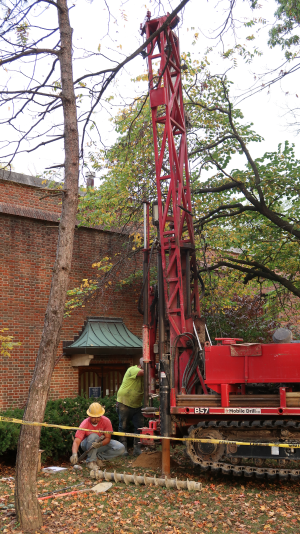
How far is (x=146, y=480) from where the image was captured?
25.3ft

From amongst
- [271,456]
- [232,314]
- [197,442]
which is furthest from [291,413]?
[232,314]

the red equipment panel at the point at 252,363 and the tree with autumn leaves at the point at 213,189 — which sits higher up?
the tree with autumn leaves at the point at 213,189

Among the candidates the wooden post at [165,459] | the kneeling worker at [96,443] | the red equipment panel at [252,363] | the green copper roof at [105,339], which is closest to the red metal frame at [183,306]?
the red equipment panel at [252,363]

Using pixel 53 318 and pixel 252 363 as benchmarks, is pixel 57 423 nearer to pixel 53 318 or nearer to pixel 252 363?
pixel 252 363

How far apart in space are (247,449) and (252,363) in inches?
51.7

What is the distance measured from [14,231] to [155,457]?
653 centimetres

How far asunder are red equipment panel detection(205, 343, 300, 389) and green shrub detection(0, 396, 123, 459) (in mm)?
3262

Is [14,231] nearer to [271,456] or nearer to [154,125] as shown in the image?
[154,125]

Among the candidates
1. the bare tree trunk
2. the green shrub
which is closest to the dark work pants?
the green shrub

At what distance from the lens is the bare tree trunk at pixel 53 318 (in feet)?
18.5

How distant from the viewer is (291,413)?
7.85 meters

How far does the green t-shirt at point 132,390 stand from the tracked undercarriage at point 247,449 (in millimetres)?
2177

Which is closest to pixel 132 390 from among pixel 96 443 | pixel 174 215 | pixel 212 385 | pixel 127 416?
pixel 127 416

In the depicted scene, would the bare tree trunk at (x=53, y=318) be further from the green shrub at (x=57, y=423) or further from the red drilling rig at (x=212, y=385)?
the green shrub at (x=57, y=423)
